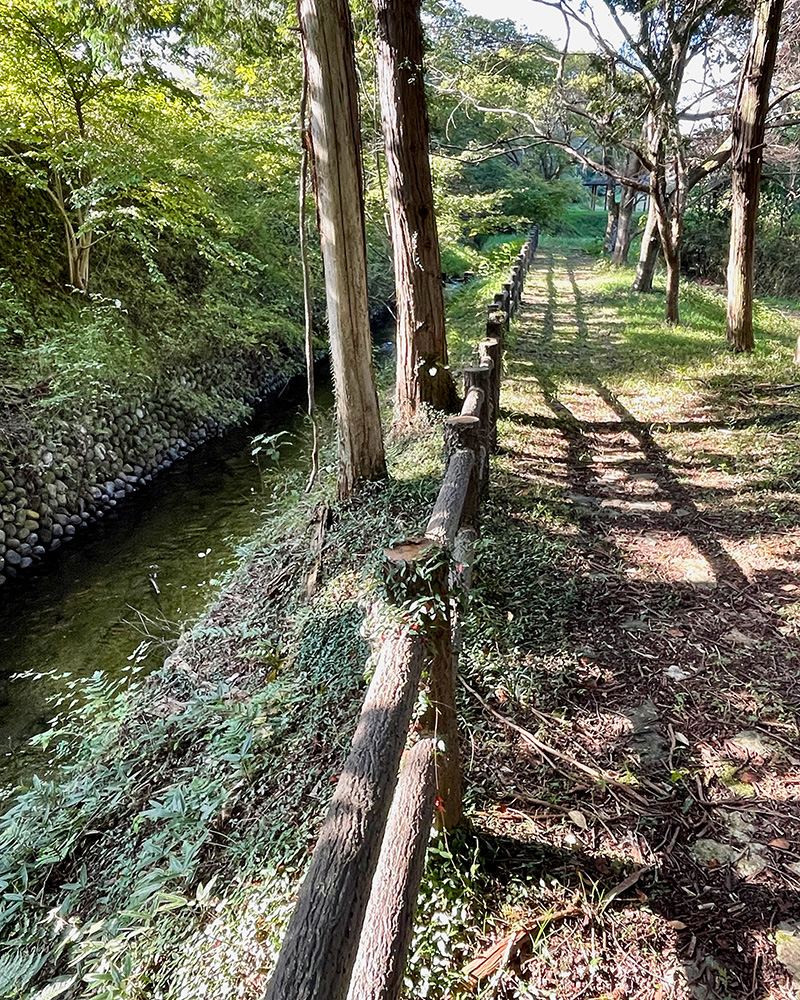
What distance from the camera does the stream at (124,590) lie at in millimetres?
4617

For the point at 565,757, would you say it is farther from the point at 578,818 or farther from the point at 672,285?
the point at 672,285

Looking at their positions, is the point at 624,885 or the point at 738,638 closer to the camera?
the point at 624,885

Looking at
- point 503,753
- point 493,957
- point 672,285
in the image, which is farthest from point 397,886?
point 672,285

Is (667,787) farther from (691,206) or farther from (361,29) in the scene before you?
(691,206)

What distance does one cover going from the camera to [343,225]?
3.96 meters

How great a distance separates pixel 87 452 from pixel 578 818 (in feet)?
24.0

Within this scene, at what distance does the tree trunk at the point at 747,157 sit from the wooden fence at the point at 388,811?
7153mm

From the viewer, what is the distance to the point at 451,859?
1.97m

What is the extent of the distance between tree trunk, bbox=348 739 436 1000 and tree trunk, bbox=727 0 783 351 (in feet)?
26.1

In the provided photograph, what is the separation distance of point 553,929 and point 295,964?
Answer: 105 centimetres

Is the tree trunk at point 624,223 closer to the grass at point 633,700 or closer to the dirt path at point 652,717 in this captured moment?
the grass at point 633,700

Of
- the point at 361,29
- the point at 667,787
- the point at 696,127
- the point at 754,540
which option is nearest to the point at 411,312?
the point at 754,540

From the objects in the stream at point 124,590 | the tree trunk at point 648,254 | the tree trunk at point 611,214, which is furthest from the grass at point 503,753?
the tree trunk at point 611,214

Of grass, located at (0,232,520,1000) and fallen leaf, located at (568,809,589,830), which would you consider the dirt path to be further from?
grass, located at (0,232,520,1000)
